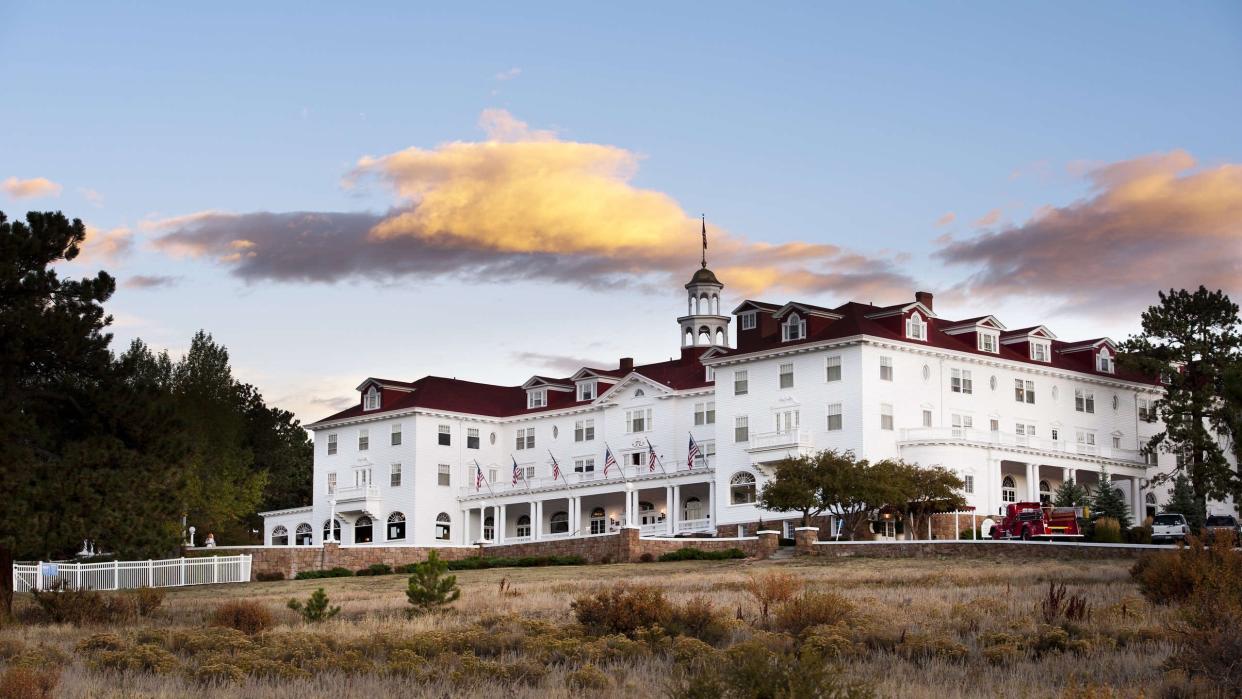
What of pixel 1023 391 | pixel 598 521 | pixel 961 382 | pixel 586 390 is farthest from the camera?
pixel 586 390

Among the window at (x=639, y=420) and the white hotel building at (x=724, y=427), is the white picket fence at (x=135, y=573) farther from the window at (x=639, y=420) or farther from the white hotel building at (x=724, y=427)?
the window at (x=639, y=420)

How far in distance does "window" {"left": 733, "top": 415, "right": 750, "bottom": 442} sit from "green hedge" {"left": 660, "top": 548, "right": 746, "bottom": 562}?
52.6ft

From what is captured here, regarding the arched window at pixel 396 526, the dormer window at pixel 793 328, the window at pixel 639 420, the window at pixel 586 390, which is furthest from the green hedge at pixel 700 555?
the arched window at pixel 396 526

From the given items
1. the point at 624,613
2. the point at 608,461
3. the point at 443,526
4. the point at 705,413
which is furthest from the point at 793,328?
the point at 624,613

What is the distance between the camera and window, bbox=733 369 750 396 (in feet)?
263

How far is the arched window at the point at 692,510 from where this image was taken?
8631cm

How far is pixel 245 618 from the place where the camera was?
32156 millimetres

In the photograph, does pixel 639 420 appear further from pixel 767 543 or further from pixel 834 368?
pixel 767 543

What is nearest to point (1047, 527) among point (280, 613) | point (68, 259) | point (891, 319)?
point (891, 319)

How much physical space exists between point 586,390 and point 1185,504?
106ft

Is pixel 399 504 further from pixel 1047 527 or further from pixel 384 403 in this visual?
pixel 1047 527

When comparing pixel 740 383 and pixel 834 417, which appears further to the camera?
pixel 740 383

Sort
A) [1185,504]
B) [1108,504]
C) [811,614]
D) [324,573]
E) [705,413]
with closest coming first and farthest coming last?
1. [811,614]
2. [324,573]
3. [1108,504]
4. [1185,504]
5. [705,413]

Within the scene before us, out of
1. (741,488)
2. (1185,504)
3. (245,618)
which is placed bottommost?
(245,618)
